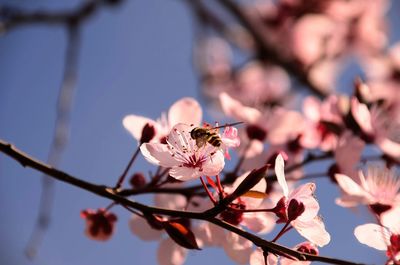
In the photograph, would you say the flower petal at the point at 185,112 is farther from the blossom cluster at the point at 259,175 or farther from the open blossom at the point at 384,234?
the open blossom at the point at 384,234

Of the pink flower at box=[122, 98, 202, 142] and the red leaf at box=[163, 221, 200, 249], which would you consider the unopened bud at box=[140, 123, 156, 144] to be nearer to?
the pink flower at box=[122, 98, 202, 142]

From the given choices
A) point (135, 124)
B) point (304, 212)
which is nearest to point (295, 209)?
point (304, 212)

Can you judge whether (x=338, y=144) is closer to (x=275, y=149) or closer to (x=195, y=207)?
(x=275, y=149)

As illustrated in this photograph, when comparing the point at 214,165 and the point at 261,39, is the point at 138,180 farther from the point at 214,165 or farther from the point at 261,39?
the point at 261,39

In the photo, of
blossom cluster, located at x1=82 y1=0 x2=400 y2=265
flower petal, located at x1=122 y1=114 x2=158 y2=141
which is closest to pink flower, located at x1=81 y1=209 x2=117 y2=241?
blossom cluster, located at x1=82 y1=0 x2=400 y2=265

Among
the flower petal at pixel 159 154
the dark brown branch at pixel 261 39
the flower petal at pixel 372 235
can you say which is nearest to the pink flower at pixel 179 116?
the flower petal at pixel 159 154

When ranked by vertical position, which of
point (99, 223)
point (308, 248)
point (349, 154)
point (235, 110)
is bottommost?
point (308, 248)
